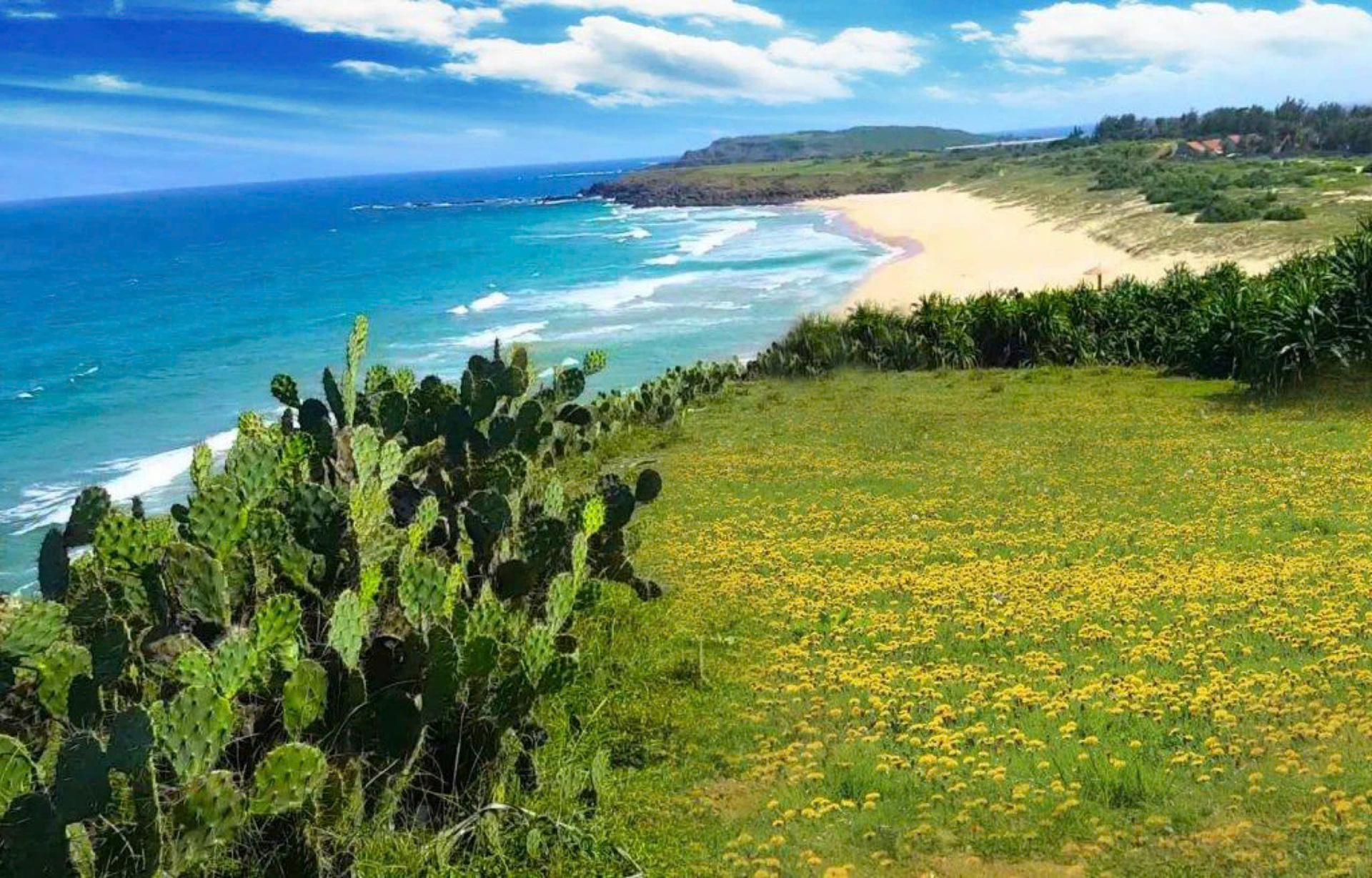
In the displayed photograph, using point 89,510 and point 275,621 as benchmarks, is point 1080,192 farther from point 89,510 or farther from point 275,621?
point 275,621

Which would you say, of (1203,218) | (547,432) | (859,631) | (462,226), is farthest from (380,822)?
(462,226)

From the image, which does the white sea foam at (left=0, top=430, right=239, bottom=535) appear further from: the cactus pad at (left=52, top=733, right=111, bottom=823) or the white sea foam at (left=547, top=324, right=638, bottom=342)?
the cactus pad at (left=52, top=733, right=111, bottom=823)

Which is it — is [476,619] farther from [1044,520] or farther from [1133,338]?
[1133,338]

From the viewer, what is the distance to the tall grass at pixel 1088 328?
2083cm

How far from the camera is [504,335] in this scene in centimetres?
4347

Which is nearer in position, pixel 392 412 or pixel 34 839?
pixel 34 839

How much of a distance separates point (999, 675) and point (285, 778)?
4.94m

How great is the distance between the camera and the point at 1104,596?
30.4 feet

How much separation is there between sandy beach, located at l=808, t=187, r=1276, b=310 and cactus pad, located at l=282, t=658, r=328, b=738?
99.8ft

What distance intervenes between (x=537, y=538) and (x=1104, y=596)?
15.5 ft

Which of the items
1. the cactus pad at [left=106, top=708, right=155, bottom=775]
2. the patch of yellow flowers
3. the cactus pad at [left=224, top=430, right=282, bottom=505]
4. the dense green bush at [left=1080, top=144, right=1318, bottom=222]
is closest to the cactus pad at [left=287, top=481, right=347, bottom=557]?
the cactus pad at [left=224, top=430, right=282, bottom=505]

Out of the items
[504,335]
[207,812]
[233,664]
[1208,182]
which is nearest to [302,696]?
[233,664]

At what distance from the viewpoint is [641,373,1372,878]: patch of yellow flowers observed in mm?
5867

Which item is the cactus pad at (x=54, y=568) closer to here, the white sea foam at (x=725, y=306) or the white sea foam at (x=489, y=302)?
the white sea foam at (x=725, y=306)
